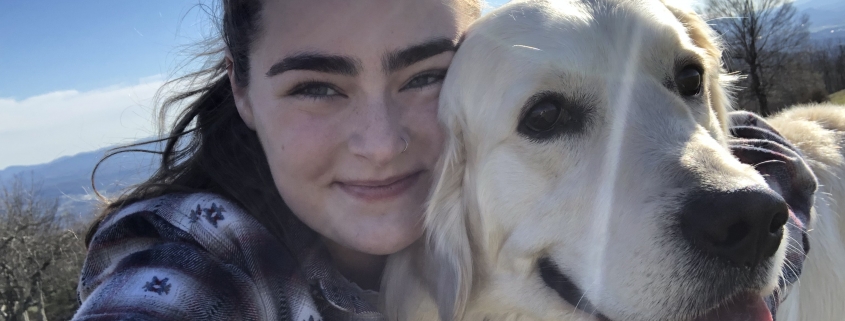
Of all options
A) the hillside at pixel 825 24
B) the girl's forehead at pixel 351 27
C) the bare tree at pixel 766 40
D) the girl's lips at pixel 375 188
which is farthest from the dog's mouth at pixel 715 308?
the hillside at pixel 825 24

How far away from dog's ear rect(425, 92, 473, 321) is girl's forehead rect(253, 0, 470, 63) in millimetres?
312

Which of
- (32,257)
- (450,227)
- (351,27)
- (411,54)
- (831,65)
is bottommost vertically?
(32,257)

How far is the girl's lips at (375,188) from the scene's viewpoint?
2.27 meters

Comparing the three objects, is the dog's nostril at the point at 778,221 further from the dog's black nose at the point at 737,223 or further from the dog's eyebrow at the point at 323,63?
the dog's eyebrow at the point at 323,63

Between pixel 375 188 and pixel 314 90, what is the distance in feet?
1.47

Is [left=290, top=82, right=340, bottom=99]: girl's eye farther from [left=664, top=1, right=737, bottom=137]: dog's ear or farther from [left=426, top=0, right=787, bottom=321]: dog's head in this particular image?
[left=664, top=1, right=737, bottom=137]: dog's ear

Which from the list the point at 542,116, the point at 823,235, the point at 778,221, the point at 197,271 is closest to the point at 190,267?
the point at 197,271

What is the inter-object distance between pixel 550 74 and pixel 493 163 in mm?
399

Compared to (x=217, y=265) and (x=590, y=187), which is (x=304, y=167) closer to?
(x=217, y=265)

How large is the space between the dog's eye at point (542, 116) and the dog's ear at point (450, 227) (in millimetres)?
315

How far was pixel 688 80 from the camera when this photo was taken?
2.26 m

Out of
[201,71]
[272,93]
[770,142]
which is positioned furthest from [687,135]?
[201,71]

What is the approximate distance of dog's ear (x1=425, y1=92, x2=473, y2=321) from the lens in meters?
2.33

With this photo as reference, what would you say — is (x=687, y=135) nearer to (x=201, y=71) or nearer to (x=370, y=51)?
(x=370, y=51)
